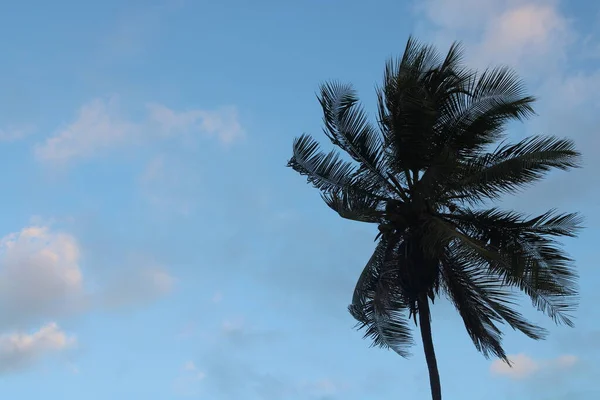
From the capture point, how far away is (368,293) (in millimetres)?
20656

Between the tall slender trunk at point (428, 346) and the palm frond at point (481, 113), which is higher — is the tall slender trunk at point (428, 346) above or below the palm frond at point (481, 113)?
below

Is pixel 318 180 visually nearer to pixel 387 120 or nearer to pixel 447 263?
pixel 387 120

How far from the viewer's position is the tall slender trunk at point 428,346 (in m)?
20.2

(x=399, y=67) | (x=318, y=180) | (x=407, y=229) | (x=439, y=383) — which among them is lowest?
(x=439, y=383)

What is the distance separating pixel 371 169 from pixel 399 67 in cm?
280

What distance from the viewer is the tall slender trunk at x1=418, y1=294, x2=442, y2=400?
20172 millimetres

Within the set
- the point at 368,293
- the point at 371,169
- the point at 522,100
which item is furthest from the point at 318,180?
the point at 522,100

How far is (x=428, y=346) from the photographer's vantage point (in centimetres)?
2075

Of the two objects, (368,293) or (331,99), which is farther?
(331,99)

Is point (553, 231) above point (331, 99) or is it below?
below

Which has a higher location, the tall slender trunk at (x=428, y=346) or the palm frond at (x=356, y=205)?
the palm frond at (x=356, y=205)

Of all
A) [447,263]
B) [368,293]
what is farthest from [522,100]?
[368,293]

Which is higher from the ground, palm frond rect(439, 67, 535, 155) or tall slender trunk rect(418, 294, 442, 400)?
palm frond rect(439, 67, 535, 155)

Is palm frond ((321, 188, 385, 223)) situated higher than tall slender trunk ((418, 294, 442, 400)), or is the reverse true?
palm frond ((321, 188, 385, 223))
